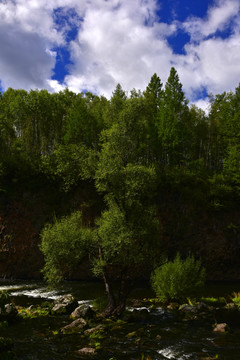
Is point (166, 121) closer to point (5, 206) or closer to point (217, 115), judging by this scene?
point (217, 115)

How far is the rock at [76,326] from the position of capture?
1945 cm

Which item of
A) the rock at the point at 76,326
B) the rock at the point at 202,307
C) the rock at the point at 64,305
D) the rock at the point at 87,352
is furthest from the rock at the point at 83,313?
the rock at the point at 202,307

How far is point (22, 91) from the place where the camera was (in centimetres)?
6481

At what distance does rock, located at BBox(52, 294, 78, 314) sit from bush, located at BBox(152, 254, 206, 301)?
30.9 feet

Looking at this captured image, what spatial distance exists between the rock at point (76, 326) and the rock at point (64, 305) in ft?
12.9

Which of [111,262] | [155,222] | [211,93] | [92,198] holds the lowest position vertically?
[111,262]

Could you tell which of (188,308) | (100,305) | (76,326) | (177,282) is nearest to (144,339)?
(76,326)

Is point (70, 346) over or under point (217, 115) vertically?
under

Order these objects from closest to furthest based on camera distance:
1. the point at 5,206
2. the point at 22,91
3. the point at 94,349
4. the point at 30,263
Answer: the point at 94,349 → the point at 30,263 → the point at 5,206 → the point at 22,91

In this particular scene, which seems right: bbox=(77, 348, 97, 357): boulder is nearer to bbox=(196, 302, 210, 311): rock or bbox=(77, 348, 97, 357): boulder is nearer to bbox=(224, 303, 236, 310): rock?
bbox=(196, 302, 210, 311): rock

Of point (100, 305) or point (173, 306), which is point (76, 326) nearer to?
point (100, 305)

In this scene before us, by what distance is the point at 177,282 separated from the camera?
27.8 meters

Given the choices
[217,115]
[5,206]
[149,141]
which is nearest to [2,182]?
[5,206]

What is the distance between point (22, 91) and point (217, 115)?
49128 millimetres
